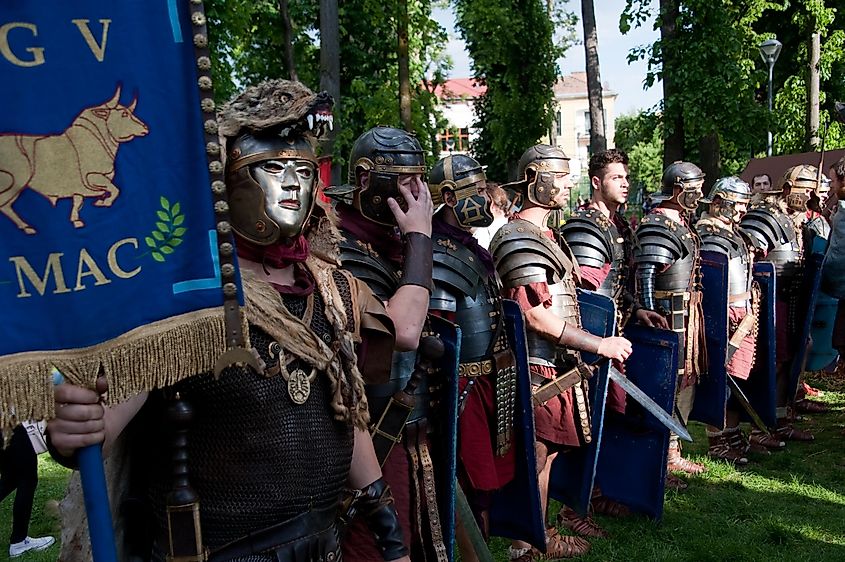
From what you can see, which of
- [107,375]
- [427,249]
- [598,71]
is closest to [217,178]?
[107,375]

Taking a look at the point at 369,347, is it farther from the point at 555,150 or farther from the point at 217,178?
the point at 555,150

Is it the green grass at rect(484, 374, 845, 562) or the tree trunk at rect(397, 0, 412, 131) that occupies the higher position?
the tree trunk at rect(397, 0, 412, 131)

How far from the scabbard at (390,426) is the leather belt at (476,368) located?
0.62 metres

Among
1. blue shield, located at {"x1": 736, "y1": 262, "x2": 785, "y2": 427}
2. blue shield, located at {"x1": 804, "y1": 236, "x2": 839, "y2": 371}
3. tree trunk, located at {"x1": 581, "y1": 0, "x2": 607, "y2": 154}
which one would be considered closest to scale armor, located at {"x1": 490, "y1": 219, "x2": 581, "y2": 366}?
blue shield, located at {"x1": 736, "y1": 262, "x2": 785, "y2": 427}

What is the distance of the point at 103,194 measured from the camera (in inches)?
60.4

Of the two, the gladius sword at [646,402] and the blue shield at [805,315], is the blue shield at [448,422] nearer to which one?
the gladius sword at [646,402]

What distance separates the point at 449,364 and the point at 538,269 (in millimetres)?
1161

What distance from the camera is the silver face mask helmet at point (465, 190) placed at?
3.69 m

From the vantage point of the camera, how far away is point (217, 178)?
1636mm

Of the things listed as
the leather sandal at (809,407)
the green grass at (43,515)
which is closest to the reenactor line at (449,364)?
the leather sandal at (809,407)

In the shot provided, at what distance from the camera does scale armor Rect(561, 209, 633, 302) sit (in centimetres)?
497

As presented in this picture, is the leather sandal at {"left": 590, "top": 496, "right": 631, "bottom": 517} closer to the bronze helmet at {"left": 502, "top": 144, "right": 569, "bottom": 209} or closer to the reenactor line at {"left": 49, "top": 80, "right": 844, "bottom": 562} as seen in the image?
the reenactor line at {"left": 49, "top": 80, "right": 844, "bottom": 562}

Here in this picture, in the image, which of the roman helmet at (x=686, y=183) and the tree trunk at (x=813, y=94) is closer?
the roman helmet at (x=686, y=183)

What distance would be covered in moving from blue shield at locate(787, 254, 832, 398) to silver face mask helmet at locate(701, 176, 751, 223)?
2.55ft
